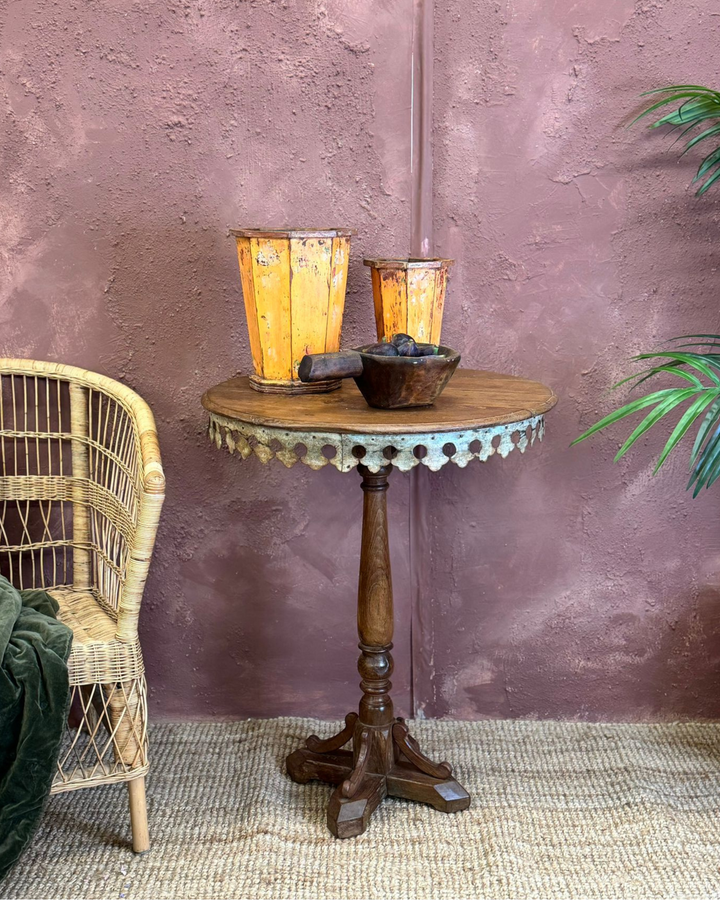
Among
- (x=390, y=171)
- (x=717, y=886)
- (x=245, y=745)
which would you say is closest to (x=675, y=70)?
(x=390, y=171)

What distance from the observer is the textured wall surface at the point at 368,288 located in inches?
79.9

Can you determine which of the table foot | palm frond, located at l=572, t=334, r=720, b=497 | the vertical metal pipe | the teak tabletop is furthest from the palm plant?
the table foot

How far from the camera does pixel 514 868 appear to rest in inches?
69.6

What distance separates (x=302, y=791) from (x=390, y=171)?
4.75 feet

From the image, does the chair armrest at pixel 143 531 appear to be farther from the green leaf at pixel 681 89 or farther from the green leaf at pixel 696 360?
the green leaf at pixel 681 89

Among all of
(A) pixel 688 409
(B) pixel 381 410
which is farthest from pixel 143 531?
(A) pixel 688 409

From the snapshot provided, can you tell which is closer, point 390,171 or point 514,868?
point 514,868

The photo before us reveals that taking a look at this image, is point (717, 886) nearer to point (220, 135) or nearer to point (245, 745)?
point (245, 745)

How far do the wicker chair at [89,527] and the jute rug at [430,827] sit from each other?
0.13 meters

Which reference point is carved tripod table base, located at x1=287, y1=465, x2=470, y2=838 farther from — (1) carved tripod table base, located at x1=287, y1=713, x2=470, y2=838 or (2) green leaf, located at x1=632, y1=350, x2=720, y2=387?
(2) green leaf, located at x1=632, y1=350, x2=720, y2=387

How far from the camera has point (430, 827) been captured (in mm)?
1895

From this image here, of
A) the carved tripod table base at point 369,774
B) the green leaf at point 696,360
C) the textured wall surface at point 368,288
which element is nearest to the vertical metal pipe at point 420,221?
the textured wall surface at point 368,288

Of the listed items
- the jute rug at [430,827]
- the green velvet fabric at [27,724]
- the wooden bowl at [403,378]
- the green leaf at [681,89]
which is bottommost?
the jute rug at [430,827]

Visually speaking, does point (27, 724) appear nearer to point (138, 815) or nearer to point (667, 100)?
point (138, 815)
